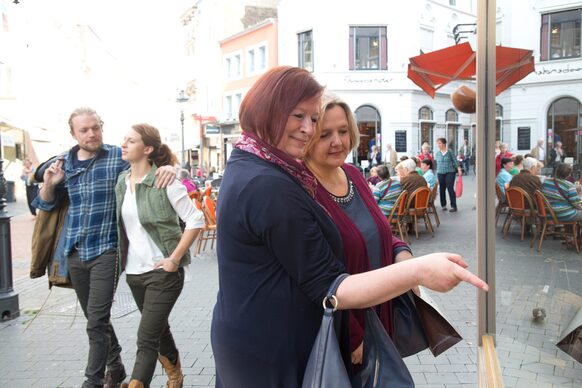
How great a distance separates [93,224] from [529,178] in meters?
2.69

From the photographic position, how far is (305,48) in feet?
99.0

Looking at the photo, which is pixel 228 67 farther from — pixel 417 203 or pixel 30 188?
pixel 417 203

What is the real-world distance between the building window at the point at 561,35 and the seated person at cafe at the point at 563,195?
45cm

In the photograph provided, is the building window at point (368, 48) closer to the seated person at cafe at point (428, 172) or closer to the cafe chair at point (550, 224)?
the seated person at cafe at point (428, 172)

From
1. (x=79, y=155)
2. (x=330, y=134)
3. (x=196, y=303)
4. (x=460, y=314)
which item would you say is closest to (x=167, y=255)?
(x=79, y=155)

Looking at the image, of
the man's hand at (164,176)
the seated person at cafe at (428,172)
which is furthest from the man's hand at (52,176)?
the seated person at cafe at (428,172)

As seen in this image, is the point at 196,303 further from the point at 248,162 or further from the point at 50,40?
the point at 50,40

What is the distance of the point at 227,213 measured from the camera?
1.55m

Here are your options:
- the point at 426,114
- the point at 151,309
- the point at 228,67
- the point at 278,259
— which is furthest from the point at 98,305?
the point at 228,67

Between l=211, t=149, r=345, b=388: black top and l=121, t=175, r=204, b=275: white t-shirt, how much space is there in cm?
174

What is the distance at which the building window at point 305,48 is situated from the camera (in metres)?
29.6

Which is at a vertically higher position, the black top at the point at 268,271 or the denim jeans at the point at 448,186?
the black top at the point at 268,271

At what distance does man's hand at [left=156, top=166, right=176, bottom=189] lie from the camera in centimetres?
329

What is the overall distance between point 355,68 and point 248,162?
27350mm
